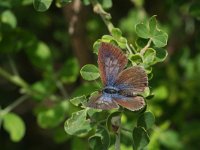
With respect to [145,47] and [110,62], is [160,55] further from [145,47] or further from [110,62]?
[110,62]

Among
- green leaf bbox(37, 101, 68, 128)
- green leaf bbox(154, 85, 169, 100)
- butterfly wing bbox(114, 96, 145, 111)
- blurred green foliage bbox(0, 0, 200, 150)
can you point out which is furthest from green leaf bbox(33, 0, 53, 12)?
green leaf bbox(154, 85, 169, 100)

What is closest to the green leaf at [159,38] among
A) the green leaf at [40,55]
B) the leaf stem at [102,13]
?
the leaf stem at [102,13]

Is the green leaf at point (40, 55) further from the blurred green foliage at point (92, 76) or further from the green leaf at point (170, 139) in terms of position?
the green leaf at point (170, 139)

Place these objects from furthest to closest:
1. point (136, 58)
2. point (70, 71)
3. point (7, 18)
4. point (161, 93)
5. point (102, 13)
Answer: point (161, 93), point (70, 71), point (7, 18), point (102, 13), point (136, 58)

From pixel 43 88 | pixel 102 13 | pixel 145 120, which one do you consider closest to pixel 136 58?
pixel 145 120

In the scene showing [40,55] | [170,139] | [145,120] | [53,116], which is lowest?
[170,139]

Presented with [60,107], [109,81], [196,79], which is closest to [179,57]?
[196,79]
